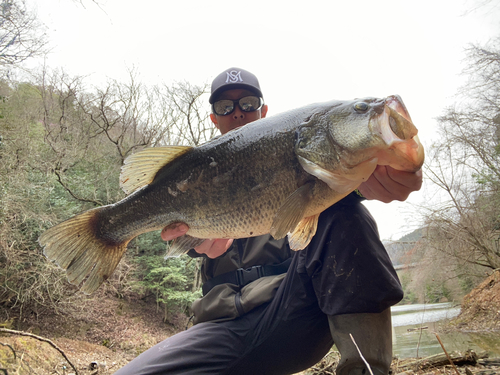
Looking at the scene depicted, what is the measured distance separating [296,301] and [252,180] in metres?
0.90

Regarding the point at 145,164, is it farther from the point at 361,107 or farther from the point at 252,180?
the point at 361,107

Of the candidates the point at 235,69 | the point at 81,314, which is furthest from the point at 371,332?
the point at 81,314

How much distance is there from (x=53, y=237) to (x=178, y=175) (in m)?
0.86

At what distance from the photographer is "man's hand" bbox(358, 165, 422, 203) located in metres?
1.68

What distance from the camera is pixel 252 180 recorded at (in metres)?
1.80

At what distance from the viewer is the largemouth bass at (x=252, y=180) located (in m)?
1.57

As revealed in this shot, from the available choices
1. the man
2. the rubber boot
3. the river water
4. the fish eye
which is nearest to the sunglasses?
the man

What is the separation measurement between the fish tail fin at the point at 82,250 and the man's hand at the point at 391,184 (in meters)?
1.58

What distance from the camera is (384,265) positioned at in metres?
1.89

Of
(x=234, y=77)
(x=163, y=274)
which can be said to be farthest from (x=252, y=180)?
(x=163, y=274)

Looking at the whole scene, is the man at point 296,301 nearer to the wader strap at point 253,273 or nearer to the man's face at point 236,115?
the wader strap at point 253,273

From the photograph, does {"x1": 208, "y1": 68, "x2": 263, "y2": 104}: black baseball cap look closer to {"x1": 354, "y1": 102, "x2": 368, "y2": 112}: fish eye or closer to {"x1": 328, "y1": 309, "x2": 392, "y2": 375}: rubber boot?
{"x1": 354, "y1": 102, "x2": 368, "y2": 112}: fish eye

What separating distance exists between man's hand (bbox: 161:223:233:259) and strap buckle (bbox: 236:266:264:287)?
0.75 ft

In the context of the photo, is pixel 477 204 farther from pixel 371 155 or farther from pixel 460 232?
pixel 371 155
